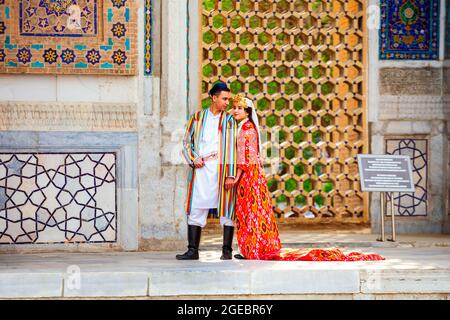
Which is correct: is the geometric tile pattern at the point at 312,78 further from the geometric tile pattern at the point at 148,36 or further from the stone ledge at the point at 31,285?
the stone ledge at the point at 31,285

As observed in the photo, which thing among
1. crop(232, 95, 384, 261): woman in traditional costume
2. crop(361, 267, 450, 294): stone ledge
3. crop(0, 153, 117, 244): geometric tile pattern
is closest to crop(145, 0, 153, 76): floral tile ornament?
crop(0, 153, 117, 244): geometric tile pattern

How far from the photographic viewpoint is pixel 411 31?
10672mm

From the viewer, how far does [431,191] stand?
1075 centimetres

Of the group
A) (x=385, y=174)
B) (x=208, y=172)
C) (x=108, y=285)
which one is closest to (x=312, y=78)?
(x=385, y=174)

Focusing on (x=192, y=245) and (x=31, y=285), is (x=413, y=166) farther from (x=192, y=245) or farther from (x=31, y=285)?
(x=31, y=285)

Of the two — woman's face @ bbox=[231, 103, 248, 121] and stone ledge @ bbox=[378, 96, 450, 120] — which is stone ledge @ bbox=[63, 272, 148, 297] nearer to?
woman's face @ bbox=[231, 103, 248, 121]

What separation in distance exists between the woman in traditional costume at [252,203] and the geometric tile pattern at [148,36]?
121 centimetres

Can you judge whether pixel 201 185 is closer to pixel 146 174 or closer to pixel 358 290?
pixel 146 174

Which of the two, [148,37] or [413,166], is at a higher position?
[148,37]

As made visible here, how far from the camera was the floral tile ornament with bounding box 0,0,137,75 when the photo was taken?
912 centimetres

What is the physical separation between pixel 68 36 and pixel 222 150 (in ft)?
6.22

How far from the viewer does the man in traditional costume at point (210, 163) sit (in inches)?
333

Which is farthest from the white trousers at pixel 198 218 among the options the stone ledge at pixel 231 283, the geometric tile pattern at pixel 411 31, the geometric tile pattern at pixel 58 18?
the geometric tile pattern at pixel 411 31

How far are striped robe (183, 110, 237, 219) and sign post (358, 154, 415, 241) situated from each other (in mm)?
1916
